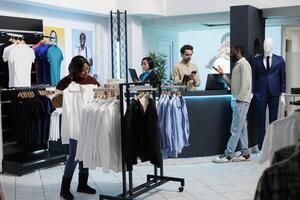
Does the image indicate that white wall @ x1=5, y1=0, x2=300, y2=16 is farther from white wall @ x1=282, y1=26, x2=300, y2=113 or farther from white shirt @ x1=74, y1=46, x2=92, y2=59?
white wall @ x1=282, y1=26, x2=300, y2=113

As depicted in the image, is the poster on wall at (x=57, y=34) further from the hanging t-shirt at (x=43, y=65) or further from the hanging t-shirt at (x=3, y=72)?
the hanging t-shirt at (x=3, y=72)

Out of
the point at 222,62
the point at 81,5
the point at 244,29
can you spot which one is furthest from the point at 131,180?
the point at 222,62

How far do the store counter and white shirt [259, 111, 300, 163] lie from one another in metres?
3.43

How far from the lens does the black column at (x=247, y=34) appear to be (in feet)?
22.1

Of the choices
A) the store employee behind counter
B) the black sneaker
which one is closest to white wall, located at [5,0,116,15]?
the store employee behind counter

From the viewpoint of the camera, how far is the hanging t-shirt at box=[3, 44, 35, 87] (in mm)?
6199

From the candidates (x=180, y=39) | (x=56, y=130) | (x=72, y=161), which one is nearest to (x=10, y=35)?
(x=56, y=130)

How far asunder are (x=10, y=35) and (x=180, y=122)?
10.3 ft

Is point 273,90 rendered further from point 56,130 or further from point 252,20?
point 56,130

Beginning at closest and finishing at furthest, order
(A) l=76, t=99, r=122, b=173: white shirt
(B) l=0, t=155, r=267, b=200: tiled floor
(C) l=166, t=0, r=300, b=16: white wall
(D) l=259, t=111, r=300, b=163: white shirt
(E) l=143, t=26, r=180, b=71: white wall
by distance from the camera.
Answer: (D) l=259, t=111, r=300, b=163: white shirt, (A) l=76, t=99, r=122, b=173: white shirt, (B) l=0, t=155, r=267, b=200: tiled floor, (C) l=166, t=0, r=300, b=16: white wall, (E) l=143, t=26, r=180, b=71: white wall

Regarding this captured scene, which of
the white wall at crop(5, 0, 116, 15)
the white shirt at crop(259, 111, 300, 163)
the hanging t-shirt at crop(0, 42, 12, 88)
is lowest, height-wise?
the white shirt at crop(259, 111, 300, 163)

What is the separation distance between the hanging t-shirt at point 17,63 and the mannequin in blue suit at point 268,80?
3.70 m

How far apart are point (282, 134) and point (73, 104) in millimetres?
2684

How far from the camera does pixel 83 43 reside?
864 cm
